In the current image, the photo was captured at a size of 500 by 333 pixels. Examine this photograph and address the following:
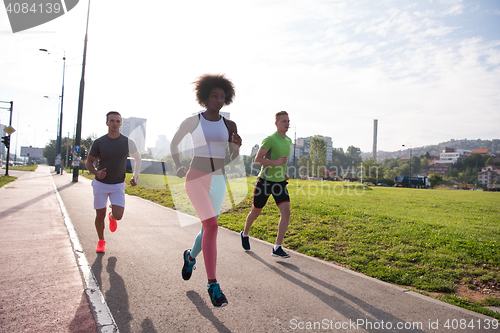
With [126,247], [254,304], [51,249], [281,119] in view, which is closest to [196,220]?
[126,247]

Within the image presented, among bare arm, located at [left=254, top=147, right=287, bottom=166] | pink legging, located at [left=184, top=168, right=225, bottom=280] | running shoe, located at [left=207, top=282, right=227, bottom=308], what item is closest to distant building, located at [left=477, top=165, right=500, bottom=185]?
bare arm, located at [left=254, top=147, right=287, bottom=166]

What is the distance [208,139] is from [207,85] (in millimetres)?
737

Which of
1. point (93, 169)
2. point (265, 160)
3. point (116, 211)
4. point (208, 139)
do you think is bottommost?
point (116, 211)

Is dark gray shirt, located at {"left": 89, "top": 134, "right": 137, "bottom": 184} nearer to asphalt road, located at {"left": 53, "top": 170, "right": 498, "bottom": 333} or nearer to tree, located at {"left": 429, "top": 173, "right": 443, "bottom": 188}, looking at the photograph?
asphalt road, located at {"left": 53, "top": 170, "right": 498, "bottom": 333}

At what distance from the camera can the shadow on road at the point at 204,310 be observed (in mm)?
2664

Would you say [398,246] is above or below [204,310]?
above

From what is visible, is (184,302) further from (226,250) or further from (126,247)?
(126,247)

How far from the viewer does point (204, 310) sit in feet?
9.80

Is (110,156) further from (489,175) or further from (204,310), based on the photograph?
(489,175)

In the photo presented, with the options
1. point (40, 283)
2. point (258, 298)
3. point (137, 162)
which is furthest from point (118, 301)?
point (137, 162)

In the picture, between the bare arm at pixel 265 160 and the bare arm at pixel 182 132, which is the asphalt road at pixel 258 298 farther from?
the bare arm at pixel 265 160

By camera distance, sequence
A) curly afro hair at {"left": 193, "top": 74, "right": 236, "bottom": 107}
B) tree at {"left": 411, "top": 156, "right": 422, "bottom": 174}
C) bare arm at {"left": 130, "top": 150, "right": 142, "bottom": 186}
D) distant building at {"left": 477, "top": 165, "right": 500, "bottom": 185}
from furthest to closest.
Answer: tree at {"left": 411, "top": 156, "right": 422, "bottom": 174} → distant building at {"left": 477, "top": 165, "right": 500, "bottom": 185} → bare arm at {"left": 130, "top": 150, "right": 142, "bottom": 186} → curly afro hair at {"left": 193, "top": 74, "right": 236, "bottom": 107}

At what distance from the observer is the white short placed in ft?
→ 15.6

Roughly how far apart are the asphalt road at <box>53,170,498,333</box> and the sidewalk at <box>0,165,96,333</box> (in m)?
0.28
